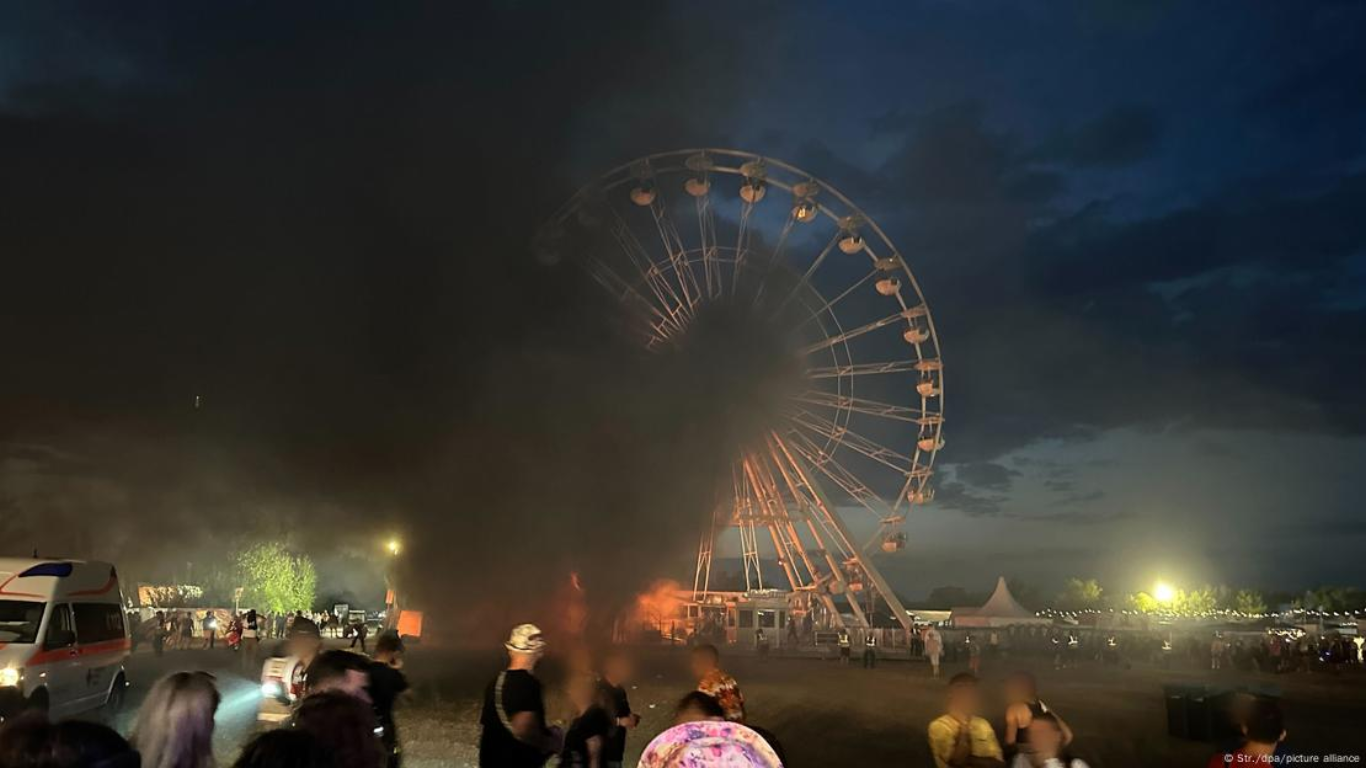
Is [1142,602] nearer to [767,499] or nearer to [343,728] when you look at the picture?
[767,499]

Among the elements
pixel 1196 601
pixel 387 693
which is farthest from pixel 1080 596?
pixel 387 693

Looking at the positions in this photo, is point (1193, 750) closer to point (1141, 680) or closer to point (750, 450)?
point (1141, 680)

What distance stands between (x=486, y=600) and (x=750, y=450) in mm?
11046

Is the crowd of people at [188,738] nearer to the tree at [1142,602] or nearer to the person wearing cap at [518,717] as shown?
the person wearing cap at [518,717]

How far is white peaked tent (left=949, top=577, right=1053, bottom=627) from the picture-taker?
5050 centimetres

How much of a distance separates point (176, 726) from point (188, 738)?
0.19 feet

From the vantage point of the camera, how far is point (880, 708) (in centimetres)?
1733

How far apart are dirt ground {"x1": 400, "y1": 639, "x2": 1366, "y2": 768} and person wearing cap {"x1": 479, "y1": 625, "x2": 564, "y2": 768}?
5733 mm

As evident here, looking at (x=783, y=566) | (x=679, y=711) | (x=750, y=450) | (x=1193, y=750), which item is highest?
(x=750, y=450)

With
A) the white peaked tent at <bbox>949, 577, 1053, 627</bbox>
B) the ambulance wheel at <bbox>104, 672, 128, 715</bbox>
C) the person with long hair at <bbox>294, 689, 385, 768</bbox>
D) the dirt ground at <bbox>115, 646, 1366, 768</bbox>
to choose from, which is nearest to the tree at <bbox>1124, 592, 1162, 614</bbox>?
the white peaked tent at <bbox>949, 577, 1053, 627</bbox>

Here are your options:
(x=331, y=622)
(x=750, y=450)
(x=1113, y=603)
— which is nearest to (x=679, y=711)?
(x=750, y=450)

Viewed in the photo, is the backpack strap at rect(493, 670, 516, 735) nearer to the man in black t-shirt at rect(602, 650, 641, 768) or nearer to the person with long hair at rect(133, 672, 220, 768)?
the man in black t-shirt at rect(602, 650, 641, 768)

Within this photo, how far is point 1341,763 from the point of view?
11336mm

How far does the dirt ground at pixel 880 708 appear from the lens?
1259 centimetres
